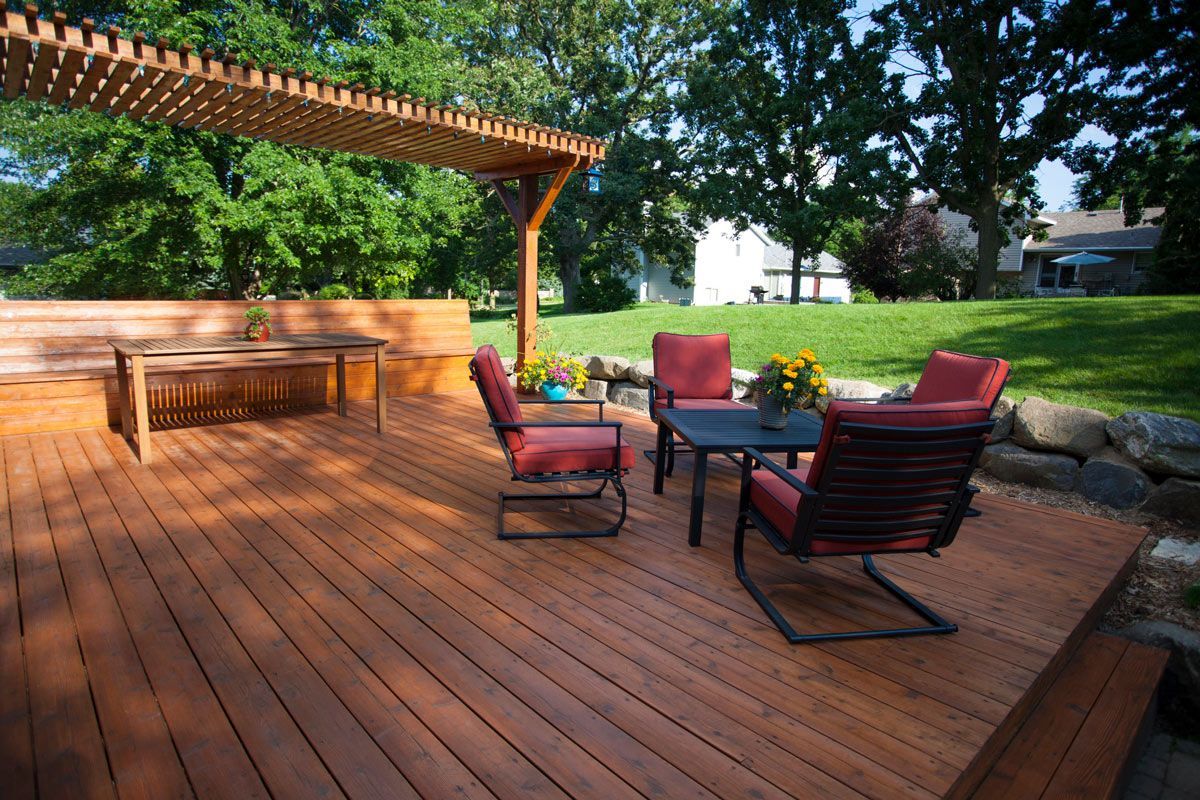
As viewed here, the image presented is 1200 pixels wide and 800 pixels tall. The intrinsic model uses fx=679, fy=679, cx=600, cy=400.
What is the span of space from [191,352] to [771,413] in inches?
141

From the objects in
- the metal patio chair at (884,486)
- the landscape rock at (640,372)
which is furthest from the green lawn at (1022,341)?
the metal patio chair at (884,486)

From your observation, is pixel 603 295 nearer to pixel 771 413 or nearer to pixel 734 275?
pixel 734 275

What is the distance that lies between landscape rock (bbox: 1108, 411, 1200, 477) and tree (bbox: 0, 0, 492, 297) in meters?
12.1

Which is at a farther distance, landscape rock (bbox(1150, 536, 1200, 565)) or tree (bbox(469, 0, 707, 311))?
tree (bbox(469, 0, 707, 311))

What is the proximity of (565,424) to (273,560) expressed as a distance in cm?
143

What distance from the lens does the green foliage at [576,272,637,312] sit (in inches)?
922

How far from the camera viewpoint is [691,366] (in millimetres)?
4836

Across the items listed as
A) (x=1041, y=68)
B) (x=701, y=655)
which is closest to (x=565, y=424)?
(x=701, y=655)

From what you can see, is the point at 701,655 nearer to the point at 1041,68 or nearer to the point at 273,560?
the point at 273,560

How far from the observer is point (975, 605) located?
2.69 metres

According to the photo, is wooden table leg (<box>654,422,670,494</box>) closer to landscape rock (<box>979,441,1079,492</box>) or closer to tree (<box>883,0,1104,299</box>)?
landscape rock (<box>979,441,1079,492</box>)

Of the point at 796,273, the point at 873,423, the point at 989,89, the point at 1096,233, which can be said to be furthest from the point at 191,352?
the point at 1096,233

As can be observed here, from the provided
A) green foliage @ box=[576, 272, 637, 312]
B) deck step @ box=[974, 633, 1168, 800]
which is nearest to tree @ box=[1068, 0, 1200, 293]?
deck step @ box=[974, 633, 1168, 800]

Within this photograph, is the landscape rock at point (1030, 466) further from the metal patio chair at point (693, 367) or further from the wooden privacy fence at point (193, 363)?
the wooden privacy fence at point (193, 363)
